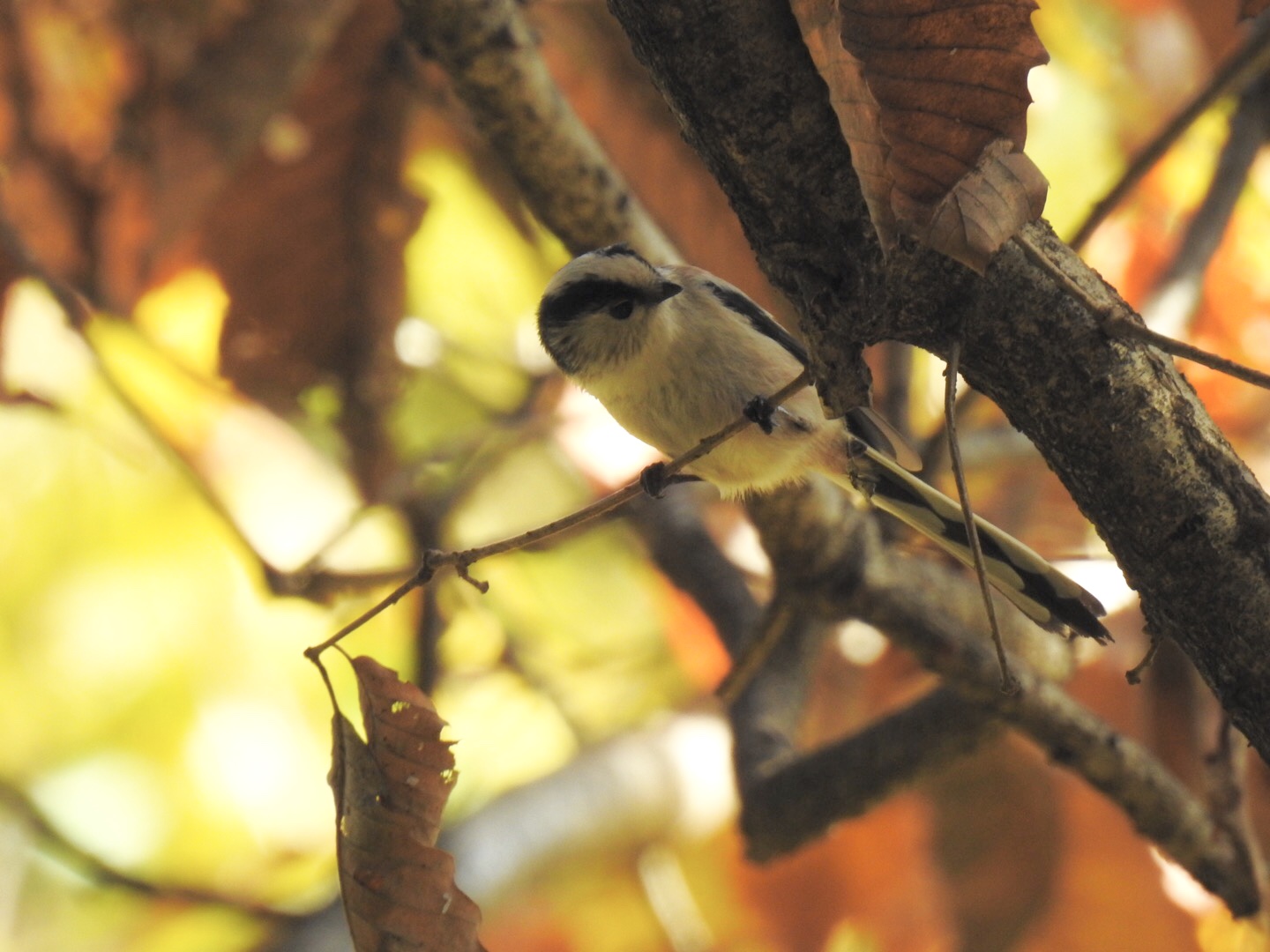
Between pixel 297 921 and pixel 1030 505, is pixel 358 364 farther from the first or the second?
pixel 1030 505

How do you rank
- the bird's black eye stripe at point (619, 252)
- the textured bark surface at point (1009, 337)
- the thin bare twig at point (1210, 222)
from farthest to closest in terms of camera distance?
the thin bare twig at point (1210, 222)
the bird's black eye stripe at point (619, 252)
the textured bark surface at point (1009, 337)

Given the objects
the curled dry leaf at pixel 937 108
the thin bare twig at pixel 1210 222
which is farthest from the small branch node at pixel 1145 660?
the thin bare twig at pixel 1210 222

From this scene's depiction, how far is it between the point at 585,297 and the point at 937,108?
1.23 meters

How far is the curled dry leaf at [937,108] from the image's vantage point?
861 millimetres

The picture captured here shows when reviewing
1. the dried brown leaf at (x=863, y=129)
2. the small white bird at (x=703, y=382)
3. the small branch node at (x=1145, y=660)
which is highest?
the small white bird at (x=703, y=382)

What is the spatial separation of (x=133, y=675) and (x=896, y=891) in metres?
2.25

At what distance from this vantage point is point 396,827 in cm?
127

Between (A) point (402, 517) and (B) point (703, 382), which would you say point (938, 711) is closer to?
(B) point (703, 382)

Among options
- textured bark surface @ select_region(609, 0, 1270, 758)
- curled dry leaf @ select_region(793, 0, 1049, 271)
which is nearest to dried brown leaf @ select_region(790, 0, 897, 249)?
curled dry leaf @ select_region(793, 0, 1049, 271)

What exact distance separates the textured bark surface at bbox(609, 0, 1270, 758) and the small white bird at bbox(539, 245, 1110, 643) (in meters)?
0.83

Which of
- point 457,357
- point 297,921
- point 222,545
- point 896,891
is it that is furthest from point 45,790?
point 896,891

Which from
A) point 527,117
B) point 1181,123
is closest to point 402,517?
point 527,117

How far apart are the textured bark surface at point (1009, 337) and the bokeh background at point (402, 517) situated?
4.47 ft

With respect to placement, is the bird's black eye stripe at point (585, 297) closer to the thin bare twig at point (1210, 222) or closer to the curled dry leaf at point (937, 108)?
the curled dry leaf at point (937, 108)
